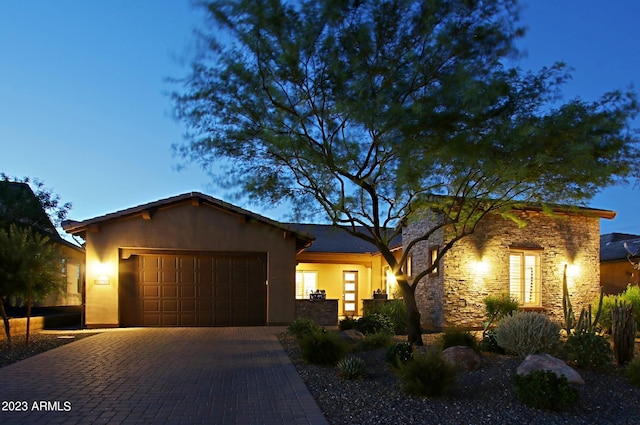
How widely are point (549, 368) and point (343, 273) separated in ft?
50.3

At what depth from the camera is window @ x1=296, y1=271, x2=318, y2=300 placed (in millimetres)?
22203

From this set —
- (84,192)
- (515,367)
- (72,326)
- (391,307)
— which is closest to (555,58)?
(515,367)

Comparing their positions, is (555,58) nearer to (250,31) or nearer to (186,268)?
(250,31)

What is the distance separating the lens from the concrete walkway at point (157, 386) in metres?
5.92

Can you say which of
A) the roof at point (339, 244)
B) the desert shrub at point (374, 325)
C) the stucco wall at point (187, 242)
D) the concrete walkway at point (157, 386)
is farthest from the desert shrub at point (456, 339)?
the roof at point (339, 244)

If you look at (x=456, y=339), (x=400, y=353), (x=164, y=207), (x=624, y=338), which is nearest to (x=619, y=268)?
(x=624, y=338)

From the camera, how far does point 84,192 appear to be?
38344mm

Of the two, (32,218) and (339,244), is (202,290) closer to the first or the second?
(32,218)

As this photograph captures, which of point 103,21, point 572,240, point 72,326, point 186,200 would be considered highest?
point 103,21

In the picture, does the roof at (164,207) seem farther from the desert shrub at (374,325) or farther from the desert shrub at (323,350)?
the desert shrub at (323,350)

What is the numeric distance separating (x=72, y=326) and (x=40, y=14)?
9.61 meters

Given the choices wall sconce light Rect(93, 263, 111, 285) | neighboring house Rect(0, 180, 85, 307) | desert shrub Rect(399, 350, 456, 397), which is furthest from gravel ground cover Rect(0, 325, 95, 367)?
desert shrub Rect(399, 350, 456, 397)

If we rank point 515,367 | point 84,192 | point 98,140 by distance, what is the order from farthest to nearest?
point 84,192 < point 98,140 < point 515,367

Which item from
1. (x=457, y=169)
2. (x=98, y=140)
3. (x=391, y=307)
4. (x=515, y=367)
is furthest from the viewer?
(x=98, y=140)
